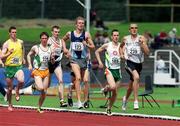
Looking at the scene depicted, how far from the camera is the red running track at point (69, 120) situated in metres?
16.7

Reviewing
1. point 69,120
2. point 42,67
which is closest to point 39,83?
point 42,67

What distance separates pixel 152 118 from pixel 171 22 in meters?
40.5

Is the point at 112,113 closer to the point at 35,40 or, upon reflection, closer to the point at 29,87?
the point at 29,87

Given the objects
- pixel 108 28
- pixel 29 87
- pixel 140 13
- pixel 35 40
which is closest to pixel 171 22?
pixel 140 13

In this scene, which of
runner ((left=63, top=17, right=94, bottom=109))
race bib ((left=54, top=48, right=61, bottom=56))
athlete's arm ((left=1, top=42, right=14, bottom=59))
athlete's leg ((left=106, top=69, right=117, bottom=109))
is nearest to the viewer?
athlete's leg ((left=106, top=69, right=117, bottom=109))

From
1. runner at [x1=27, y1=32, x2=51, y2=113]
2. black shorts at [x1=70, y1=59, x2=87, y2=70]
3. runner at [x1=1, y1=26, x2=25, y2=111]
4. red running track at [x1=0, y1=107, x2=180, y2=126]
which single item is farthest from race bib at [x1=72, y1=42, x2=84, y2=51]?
red running track at [x1=0, y1=107, x2=180, y2=126]

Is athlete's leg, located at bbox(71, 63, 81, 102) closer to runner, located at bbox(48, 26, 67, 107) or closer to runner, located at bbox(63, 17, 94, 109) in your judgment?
runner, located at bbox(63, 17, 94, 109)

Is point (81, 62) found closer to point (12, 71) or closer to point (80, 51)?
point (80, 51)

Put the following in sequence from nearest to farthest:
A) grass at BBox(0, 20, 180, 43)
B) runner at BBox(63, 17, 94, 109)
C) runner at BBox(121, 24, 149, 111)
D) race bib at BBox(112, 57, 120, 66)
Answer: race bib at BBox(112, 57, 120, 66), runner at BBox(121, 24, 149, 111), runner at BBox(63, 17, 94, 109), grass at BBox(0, 20, 180, 43)

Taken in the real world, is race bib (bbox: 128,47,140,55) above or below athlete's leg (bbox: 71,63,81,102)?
above

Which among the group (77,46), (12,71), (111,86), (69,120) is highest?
(77,46)

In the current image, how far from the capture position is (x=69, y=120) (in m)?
17.6

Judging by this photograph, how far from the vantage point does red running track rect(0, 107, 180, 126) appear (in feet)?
54.7

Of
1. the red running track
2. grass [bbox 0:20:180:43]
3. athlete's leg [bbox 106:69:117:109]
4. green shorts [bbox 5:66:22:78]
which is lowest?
the red running track
